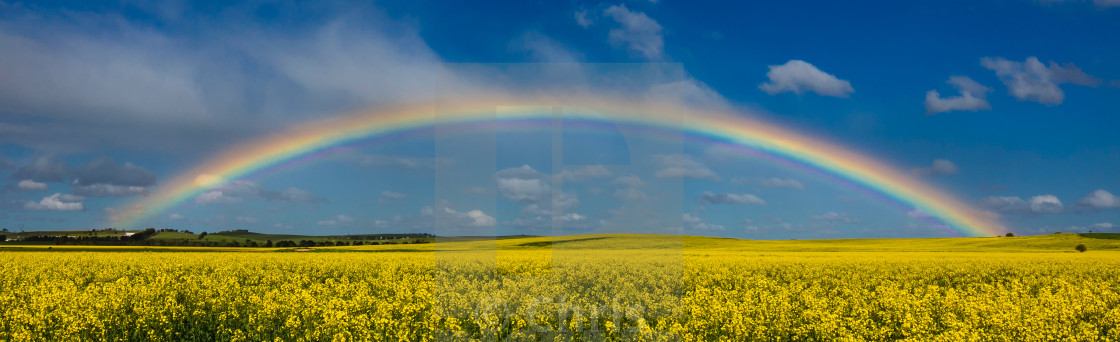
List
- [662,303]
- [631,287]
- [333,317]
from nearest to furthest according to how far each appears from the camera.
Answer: [333,317], [662,303], [631,287]

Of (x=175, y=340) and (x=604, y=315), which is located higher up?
(x=604, y=315)

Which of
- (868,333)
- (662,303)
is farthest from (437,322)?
(868,333)

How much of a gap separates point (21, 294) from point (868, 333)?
2405cm

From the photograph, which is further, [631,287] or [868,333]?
[631,287]

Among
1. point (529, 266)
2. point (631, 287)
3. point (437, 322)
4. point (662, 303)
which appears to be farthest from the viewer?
point (529, 266)

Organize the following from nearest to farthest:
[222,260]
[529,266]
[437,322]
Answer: [437,322], [529,266], [222,260]

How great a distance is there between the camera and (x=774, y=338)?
429 inches

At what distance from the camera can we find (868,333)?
11.0 metres

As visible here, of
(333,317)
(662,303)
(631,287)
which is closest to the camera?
(333,317)

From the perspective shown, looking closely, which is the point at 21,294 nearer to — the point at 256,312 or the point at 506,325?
the point at 256,312

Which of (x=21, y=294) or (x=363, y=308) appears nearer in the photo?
(x=363, y=308)

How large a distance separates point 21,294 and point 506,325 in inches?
661

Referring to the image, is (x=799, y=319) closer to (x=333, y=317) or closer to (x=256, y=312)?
(x=333, y=317)

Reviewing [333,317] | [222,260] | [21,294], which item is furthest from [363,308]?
[222,260]
